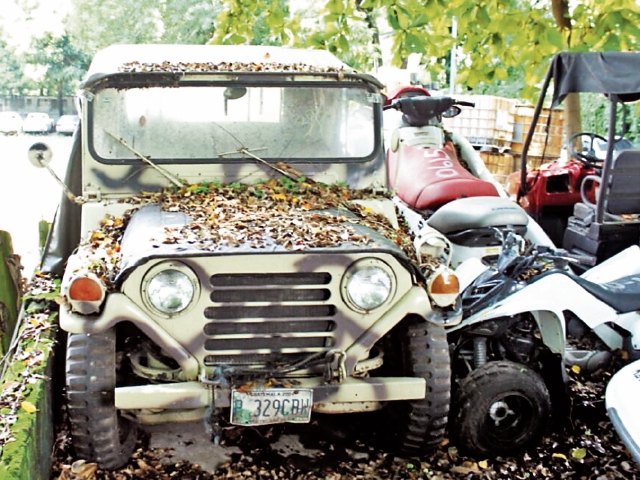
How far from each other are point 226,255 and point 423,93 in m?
6.20

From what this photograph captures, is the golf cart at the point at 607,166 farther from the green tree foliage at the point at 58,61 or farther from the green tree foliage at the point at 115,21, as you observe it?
the green tree foliage at the point at 58,61

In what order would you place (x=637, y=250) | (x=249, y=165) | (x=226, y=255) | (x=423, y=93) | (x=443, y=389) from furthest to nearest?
(x=423, y=93) → (x=637, y=250) → (x=249, y=165) → (x=443, y=389) → (x=226, y=255)

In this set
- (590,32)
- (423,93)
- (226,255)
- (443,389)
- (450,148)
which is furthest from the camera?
(423,93)

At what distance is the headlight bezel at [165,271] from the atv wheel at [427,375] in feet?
4.02

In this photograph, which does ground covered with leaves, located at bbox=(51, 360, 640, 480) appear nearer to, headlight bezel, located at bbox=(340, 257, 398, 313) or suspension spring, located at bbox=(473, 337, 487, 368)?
suspension spring, located at bbox=(473, 337, 487, 368)

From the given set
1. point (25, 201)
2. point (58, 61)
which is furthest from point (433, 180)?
point (58, 61)

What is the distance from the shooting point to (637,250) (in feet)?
19.2

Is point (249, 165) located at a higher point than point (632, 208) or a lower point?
higher

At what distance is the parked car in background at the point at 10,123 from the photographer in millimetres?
25750

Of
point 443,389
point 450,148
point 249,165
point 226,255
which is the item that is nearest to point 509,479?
point 443,389

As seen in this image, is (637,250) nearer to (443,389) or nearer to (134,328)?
(443,389)

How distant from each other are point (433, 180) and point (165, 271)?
4.03m

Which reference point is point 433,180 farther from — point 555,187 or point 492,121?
point 492,121

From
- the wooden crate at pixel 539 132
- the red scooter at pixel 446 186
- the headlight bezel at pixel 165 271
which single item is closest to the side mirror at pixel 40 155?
the headlight bezel at pixel 165 271
